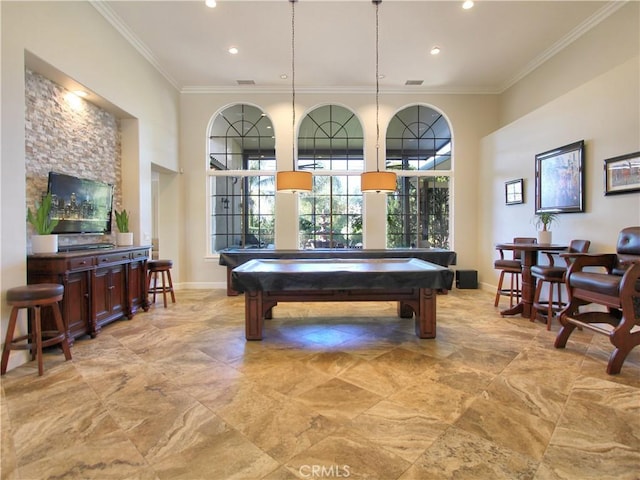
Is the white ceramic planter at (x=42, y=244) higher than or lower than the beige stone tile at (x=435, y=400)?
higher

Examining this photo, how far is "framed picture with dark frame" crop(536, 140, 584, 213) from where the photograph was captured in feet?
13.9

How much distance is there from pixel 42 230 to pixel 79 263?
18.4 inches

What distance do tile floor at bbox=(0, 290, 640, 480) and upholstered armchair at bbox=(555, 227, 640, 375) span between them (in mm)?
254

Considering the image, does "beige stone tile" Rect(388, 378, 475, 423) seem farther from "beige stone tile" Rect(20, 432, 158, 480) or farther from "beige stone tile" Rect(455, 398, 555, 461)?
"beige stone tile" Rect(20, 432, 158, 480)

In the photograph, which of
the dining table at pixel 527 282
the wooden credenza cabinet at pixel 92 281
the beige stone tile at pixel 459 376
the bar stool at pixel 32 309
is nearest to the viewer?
the beige stone tile at pixel 459 376

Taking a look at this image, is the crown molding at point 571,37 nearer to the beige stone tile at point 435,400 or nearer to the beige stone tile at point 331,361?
the beige stone tile at point 435,400

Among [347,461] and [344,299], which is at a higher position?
[344,299]

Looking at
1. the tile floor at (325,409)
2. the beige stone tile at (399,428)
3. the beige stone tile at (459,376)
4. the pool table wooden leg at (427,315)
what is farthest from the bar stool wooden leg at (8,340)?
the pool table wooden leg at (427,315)

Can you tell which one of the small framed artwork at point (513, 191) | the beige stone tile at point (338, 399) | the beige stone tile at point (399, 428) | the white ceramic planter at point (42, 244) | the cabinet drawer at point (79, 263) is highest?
the small framed artwork at point (513, 191)

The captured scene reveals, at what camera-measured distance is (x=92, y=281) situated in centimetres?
361

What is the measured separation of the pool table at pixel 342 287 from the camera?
129 inches

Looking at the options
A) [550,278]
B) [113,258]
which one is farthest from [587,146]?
[113,258]

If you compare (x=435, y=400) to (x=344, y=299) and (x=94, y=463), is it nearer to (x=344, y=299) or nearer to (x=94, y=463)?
(x=344, y=299)

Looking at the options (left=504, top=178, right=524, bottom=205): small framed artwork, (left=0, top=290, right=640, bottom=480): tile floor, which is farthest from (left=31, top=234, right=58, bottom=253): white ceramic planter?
(left=504, top=178, right=524, bottom=205): small framed artwork
